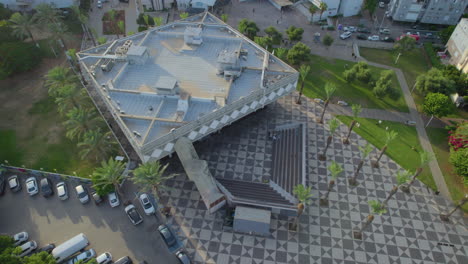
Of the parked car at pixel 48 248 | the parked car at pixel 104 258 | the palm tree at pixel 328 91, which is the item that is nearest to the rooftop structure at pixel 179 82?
the palm tree at pixel 328 91

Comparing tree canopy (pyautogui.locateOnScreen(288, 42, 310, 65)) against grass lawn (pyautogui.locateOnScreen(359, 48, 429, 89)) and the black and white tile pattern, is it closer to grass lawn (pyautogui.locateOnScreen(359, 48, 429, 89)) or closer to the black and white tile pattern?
grass lawn (pyautogui.locateOnScreen(359, 48, 429, 89))

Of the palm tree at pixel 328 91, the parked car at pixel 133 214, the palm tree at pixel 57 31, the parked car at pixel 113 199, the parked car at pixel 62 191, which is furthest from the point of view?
the palm tree at pixel 57 31

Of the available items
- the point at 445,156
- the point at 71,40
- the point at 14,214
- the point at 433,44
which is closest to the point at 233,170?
the point at 14,214

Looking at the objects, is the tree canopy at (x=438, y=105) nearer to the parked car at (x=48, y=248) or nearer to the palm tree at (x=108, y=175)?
the palm tree at (x=108, y=175)

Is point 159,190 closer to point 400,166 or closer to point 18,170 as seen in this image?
point 18,170

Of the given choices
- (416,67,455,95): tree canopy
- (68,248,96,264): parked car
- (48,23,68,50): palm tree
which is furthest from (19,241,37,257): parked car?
(416,67,455,95): tree canopy

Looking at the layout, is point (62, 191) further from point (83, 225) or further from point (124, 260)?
point (124, 260)
